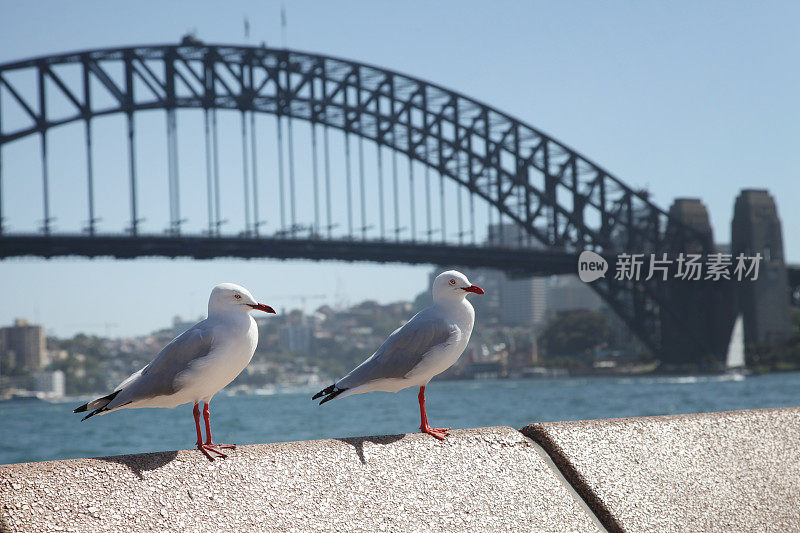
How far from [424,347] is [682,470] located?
64 centimetres

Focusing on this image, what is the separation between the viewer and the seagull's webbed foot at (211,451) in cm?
185

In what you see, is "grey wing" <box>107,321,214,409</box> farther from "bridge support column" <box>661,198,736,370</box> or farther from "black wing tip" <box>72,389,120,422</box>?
"bridge support column" <box>661,198,736,370</box>

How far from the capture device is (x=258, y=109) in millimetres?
37969

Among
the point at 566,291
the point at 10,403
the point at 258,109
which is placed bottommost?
the point at 10,403

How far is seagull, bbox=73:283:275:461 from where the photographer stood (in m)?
2.07

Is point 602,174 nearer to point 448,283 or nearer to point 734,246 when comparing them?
point 734,246

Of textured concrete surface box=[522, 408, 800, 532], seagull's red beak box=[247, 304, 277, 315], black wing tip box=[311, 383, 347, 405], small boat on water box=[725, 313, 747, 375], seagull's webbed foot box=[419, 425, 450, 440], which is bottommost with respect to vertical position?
small boat on water box=[725, 313, 747, 375]

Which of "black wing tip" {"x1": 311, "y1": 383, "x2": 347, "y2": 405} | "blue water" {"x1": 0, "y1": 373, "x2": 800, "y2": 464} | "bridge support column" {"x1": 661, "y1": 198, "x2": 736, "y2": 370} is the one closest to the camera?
"black wing tip" {"x1": 311, "y1": 383, "x2": 347, "y2": 405}

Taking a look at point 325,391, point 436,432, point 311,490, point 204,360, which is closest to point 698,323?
point 436,432

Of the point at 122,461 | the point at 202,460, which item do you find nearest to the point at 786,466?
the point at 202,460

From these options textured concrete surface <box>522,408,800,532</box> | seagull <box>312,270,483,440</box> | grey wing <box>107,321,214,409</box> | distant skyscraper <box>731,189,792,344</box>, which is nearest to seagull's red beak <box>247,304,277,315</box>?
grey wing <box>107,321,214,409</box>

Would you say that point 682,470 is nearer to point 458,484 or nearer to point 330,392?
point 458,484

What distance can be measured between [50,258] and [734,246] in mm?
29892

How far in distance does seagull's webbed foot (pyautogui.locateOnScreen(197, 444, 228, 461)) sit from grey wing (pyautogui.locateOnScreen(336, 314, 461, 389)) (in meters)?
0.43
